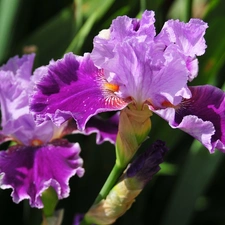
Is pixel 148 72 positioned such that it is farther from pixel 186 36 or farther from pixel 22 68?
pixel 22 68

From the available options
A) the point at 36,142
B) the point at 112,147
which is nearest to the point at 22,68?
the point at 36,142

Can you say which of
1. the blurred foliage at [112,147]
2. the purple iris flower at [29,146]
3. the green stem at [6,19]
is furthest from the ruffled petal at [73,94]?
the green stem at [6,19]

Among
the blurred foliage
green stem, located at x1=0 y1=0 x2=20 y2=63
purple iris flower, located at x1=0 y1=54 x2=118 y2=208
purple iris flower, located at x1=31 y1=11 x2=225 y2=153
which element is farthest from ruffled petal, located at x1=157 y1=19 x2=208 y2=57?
green stem, located at x1=0 y1=0 x2=20 y2=63

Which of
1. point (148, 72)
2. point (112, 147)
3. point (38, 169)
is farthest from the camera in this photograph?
point (112, 147)

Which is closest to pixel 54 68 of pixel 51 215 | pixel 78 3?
pixel 51 215

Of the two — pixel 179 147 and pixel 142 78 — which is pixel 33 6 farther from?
pixel 142 78

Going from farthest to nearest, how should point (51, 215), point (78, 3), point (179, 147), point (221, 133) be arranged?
1. point (179, 147)
2. point (78, 3)
3. point (51, 215)
4. point (221, 133)
